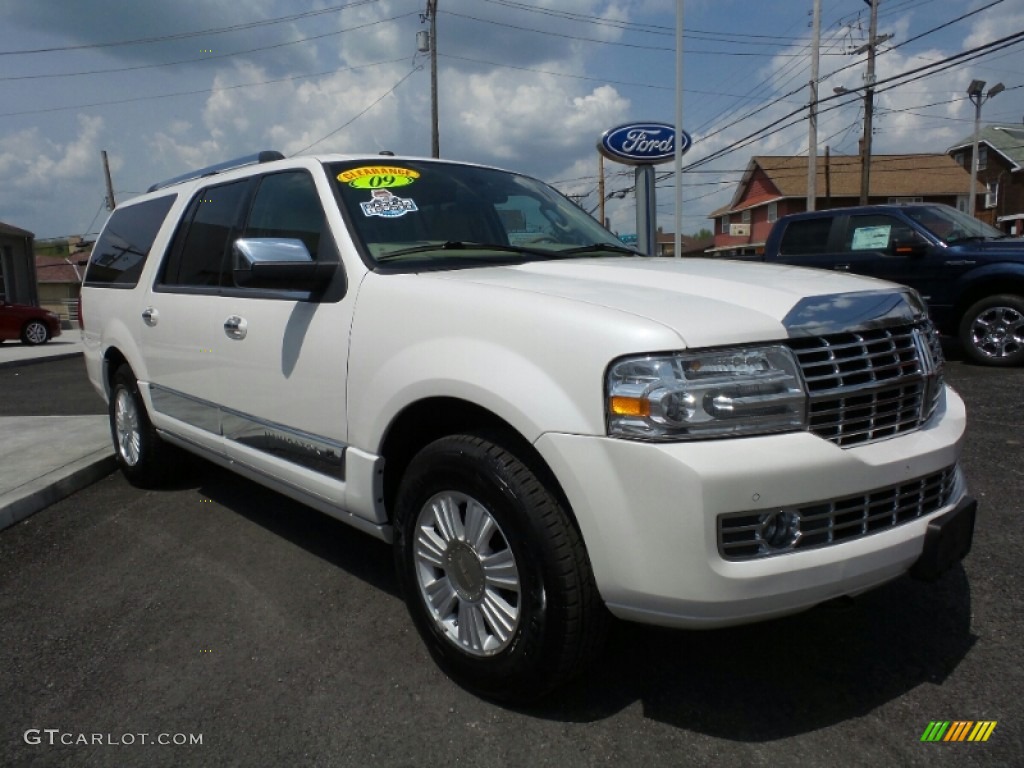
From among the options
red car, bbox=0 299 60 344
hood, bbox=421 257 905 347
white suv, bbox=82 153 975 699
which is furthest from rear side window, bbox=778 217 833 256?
red car, bbox=0 299 60 344

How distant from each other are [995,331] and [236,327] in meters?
8.18

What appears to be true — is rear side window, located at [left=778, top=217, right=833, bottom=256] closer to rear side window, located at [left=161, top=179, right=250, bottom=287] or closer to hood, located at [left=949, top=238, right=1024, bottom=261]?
hood, located at [left=949, top=238, right=1024, bottom=261]

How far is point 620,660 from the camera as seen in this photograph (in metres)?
2.67

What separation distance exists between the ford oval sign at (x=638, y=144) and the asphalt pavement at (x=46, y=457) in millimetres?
9004

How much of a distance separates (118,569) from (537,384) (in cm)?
263

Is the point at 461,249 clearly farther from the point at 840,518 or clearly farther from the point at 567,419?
the point at 840,518

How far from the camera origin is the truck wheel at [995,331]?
8.22 meters

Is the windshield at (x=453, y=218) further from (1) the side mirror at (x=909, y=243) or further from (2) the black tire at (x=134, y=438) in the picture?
(1) the side mirror at (x=909, y=243)

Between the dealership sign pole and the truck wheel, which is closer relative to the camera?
the truck wheel

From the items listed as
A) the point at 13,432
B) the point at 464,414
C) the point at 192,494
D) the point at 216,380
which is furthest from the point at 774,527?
the point at 13,432

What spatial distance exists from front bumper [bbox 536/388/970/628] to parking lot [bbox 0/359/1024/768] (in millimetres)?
346

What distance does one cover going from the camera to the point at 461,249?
3098 millimetres

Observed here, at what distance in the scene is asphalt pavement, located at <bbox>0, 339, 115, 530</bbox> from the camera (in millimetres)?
4559


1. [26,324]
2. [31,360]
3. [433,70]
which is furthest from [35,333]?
[433,70]
